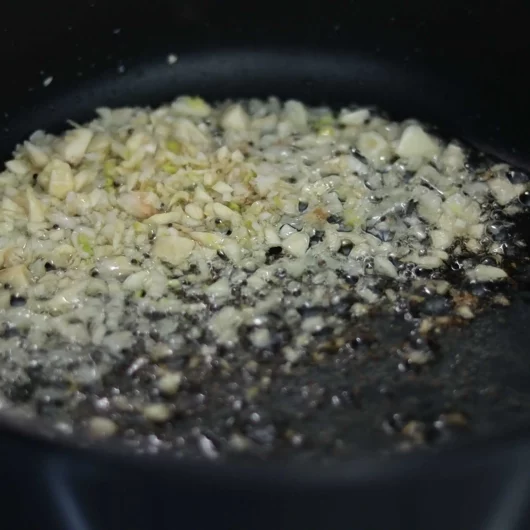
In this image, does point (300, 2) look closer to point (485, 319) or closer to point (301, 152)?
point (301, 152)

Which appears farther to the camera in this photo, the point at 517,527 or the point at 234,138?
the point at 234,138

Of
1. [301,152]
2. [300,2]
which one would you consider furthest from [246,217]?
[300,2]

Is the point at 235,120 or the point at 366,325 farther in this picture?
the point at 235,120

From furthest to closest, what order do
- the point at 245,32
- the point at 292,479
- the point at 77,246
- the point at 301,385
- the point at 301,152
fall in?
the point at 245,32 → the point at 301,152 → the point at 77,246 → the point at 301,385 → the point at 292,479

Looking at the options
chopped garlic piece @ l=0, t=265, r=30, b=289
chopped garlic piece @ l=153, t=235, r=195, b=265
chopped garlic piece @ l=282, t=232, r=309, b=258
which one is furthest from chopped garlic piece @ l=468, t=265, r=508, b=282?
chopped garlic piece @ l=0, t=265, r=30, b=289

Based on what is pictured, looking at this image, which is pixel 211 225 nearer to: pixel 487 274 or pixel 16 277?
pixel 16 277

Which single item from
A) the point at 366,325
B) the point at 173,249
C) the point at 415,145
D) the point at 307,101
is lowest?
the point at 366,325

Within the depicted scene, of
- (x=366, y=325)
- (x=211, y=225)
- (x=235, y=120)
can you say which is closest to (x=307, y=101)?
(x=235, y=120)

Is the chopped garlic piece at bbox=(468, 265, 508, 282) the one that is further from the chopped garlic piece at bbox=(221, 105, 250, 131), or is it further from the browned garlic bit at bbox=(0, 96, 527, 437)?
the chopped garlic piece at bbox=(221, 105, 250, 131)
